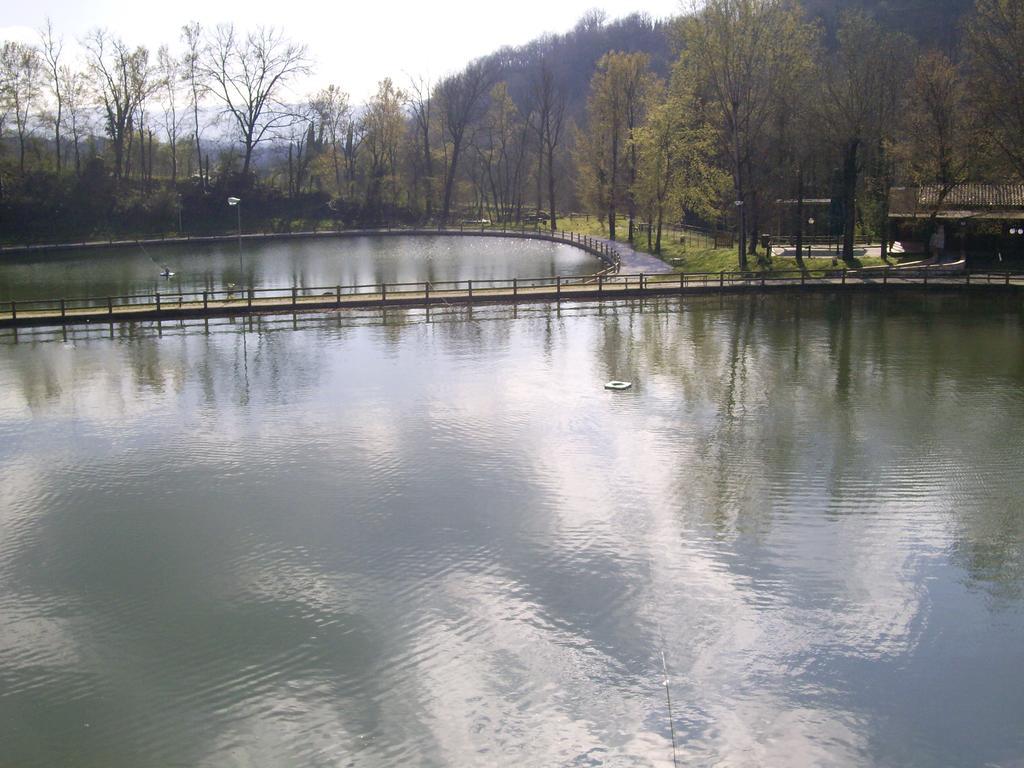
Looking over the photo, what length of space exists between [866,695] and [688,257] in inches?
1905

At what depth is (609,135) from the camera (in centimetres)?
7294

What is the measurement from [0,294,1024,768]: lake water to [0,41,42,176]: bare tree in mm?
69140

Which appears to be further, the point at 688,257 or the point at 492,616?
the point at 688,257

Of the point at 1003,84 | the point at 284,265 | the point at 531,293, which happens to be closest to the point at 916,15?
the point at 1003,84

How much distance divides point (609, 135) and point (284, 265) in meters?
26.9

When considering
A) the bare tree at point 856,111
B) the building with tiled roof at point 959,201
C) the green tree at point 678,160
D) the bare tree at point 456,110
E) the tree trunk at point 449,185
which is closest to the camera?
the bare tree at point 856,111

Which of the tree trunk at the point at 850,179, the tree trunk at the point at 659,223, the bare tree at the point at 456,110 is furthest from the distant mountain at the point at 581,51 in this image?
the tree trunk at the point at 850,179

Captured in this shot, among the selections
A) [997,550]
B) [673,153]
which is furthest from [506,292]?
[997,550]

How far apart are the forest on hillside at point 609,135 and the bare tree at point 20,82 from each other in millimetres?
180

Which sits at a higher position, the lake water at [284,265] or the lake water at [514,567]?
the lake water at [284,265]

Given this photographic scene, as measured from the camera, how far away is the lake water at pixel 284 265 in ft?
179

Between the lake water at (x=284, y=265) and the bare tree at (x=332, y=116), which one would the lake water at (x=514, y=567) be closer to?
the lake water at (x=284, y=265)

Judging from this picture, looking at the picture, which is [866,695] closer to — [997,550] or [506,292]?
[997,550]

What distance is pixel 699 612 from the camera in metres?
13.5
